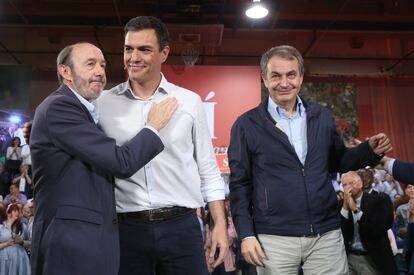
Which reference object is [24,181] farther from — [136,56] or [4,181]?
[136,56]

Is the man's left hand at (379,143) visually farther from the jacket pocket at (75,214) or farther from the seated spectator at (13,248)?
the seated spectator at (13,248)

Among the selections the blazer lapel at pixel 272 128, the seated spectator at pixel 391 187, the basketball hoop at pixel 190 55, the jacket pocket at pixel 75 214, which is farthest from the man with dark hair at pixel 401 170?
the basketball hoop at pixel 190 55

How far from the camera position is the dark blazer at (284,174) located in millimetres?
2189

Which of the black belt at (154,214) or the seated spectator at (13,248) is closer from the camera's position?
the black belt at (154,214)

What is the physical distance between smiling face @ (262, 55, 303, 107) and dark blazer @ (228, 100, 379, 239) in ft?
0.39

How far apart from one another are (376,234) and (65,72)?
10.1 feet

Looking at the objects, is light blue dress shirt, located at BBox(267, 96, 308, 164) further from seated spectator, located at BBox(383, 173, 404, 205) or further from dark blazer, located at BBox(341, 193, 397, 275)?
seated spectator, located at BBox(383, 173, 404, 205)

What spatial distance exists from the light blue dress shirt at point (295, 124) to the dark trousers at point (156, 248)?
703mm

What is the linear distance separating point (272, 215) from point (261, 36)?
477 inches

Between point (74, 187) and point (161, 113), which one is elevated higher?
point (161, 113)

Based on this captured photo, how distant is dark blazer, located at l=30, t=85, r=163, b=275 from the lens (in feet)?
5.48

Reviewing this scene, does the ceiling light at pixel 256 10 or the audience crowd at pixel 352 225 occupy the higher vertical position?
the ceiling light at pixel 256 10

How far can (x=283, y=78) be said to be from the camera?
92.0 inches

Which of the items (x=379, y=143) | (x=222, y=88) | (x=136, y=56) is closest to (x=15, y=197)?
Answer: (x=222, y=88)
